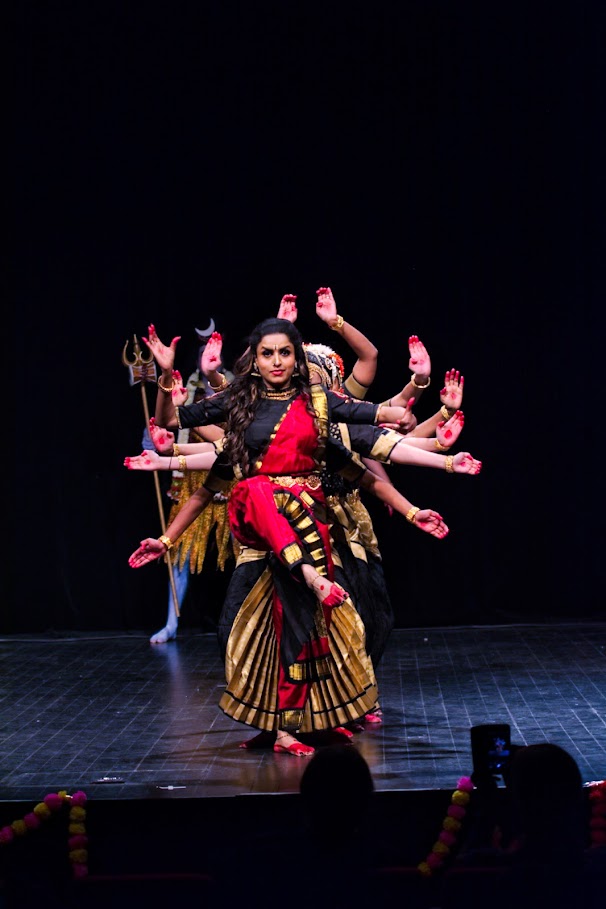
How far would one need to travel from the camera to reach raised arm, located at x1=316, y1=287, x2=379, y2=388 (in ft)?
17.8

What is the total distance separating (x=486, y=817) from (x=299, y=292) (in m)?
4.44

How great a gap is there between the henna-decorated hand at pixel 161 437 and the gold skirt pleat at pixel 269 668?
0.53 metres

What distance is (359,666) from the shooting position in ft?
16.0

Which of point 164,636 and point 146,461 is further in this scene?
point 164,636

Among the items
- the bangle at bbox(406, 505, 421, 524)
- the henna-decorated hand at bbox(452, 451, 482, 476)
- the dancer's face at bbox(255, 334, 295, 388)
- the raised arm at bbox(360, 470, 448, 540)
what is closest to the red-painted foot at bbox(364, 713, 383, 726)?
the raised arm at bbox(360, 470, 448, 540)

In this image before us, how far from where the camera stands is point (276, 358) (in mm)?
4734

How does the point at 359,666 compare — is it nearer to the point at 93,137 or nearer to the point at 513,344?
the point at 513,344

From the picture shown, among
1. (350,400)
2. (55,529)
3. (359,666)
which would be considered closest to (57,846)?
(359,666)

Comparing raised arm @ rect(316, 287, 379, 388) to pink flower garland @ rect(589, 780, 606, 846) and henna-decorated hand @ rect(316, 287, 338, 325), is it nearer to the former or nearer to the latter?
henna-decorated hand @ rect(316, 287, 338, 325)

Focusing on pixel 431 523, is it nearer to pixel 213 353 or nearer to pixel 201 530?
pixel 213 353

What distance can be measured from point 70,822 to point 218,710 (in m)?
1.90

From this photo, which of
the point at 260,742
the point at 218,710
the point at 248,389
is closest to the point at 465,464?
the point at 248,389

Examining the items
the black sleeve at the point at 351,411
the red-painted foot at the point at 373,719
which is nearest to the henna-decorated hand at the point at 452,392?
the black sleeve at the point at 351,411

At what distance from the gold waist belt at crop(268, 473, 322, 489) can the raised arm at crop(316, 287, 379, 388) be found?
84 cm
